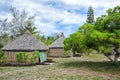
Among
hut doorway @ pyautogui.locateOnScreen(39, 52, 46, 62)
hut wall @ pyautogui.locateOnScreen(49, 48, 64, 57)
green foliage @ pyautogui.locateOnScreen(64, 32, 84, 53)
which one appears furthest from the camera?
hut wall @ pyautogui.locateOnScreen(49, 48, 64, 57)

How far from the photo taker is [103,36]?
73.4 feet

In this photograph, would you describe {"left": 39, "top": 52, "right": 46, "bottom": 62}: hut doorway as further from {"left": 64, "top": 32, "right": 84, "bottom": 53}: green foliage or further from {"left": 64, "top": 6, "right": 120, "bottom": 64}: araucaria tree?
{"left": 64, "top": 6, "right": 120, "bottom": 64}: araucaria tree

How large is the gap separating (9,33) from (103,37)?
3759 centimetres

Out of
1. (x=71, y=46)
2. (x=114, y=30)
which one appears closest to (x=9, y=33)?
(x=71, y=46)

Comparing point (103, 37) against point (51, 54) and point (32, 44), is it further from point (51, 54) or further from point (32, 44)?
point (51, 54)

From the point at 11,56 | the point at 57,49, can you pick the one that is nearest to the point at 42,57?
the point at 11,56

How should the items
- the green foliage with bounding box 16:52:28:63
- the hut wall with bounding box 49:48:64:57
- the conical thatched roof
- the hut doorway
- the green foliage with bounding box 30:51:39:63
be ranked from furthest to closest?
the hut wall with bounding box 49:48:64:57
the hut doorway
the conical thatched roof
the green foliage with bounding box 30:51:39:63
the green foliage with bounding box 16:52:28:63

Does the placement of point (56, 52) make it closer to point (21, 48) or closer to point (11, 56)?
point (21, 48)

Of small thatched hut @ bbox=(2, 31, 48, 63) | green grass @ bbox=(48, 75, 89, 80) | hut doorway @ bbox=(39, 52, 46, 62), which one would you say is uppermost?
small thatched hut @ bbox=(2, 31, 48, 63)

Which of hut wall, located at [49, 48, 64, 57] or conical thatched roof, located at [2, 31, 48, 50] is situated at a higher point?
conical thatched roof, located at [2, 31, 48, 50]

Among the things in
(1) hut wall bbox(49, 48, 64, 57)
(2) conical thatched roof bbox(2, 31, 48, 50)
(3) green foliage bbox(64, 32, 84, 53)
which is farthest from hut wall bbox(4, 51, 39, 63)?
(1) hut wall bbox(49, 48, 64, 57)

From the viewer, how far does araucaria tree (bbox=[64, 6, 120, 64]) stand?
22516 mm

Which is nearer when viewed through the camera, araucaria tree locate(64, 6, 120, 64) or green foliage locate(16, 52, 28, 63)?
araucaria tree locate(64, 6, 120, 64)

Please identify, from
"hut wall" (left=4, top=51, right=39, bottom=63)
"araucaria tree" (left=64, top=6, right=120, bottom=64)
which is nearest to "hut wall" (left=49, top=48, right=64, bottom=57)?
"hut wall" (left=4, top=51, right=39, bottom=63)
